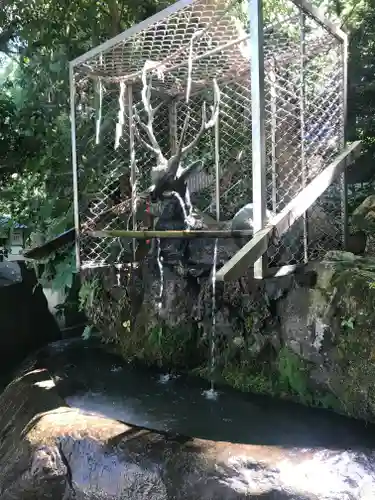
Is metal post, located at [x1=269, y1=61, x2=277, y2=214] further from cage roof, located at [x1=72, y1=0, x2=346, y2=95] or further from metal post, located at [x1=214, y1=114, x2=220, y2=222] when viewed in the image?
metal post, located at [x1=214, y1=114, x2=220, y2=222]

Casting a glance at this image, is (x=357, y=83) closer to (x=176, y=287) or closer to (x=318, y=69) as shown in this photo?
(x=318, y=69)

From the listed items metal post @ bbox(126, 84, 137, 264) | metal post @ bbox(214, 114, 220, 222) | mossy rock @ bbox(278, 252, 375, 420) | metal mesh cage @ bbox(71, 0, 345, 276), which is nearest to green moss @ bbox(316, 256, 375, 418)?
mossy rock @ bbox(278, 252, 375, 420)

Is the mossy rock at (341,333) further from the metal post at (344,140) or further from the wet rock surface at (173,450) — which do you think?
the metal post at (344,140)

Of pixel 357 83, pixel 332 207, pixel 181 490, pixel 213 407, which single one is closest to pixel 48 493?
pixel 181 490

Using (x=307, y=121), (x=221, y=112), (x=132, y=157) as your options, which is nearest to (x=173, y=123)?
(x=221, y=112)

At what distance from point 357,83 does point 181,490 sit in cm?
412

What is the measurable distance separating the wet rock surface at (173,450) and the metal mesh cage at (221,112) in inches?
40.5

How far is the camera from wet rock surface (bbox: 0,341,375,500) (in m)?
1.78

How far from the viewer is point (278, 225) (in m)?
2.48

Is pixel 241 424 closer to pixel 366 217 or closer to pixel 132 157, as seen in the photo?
pixel 366 217

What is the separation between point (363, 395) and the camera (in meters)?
2.54

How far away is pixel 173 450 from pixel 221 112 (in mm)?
3366

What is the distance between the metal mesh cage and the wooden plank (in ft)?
0.69

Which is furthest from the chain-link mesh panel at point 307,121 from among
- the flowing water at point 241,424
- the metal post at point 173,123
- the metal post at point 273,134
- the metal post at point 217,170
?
the metal post at point 173,123
